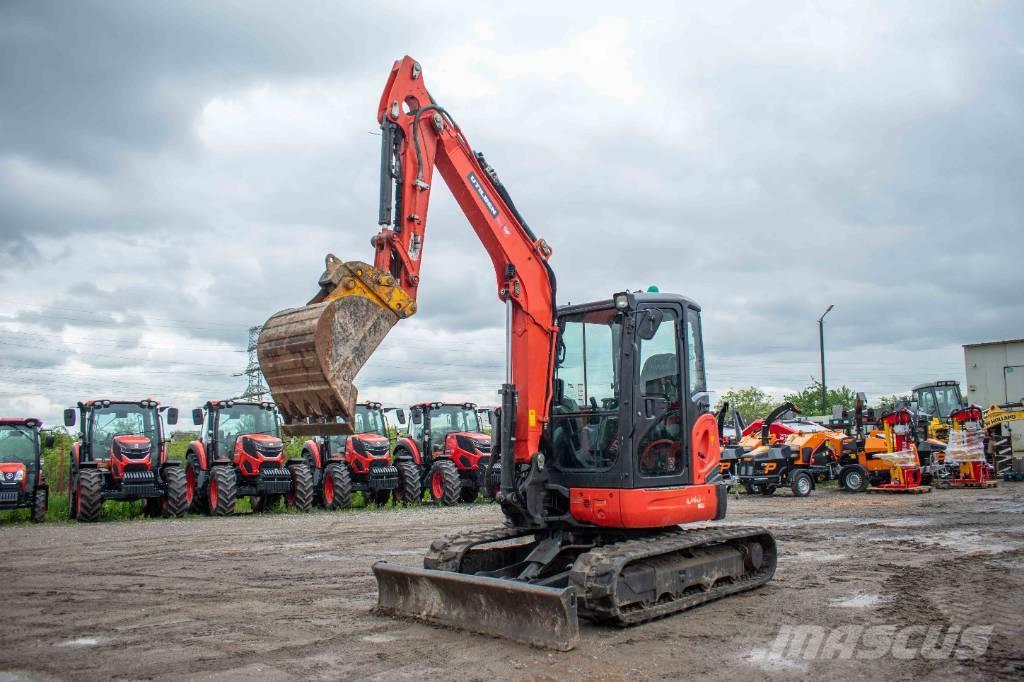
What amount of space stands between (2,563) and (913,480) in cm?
1877

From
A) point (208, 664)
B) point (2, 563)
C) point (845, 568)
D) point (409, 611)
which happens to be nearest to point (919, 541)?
point (845, 568)

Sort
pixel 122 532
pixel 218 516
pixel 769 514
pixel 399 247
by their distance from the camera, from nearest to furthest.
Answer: pixel 399 247 < pixel 122 532 < pixel 769 514 < pixel 218 516

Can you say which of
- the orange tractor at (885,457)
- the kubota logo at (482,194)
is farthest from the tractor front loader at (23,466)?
the orange tractor at (885,457)

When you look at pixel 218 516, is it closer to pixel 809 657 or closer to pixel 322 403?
pixel 322 403

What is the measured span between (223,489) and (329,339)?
1251cm

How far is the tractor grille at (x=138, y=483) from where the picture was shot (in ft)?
55.5

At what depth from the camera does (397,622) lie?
6934 mm

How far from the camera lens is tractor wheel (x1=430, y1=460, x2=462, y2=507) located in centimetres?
1948

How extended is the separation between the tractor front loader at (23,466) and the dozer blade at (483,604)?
12572 millimetres

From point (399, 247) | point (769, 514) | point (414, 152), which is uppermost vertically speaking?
point (414, 152)

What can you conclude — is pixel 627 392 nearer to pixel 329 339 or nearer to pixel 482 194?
pixel 482 194

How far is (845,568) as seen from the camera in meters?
9.23

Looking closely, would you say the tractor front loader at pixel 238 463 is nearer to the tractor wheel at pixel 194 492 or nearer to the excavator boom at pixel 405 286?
the tractor wheel at pixel 194 492

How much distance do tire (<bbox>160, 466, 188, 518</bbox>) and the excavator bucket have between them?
12.1m
